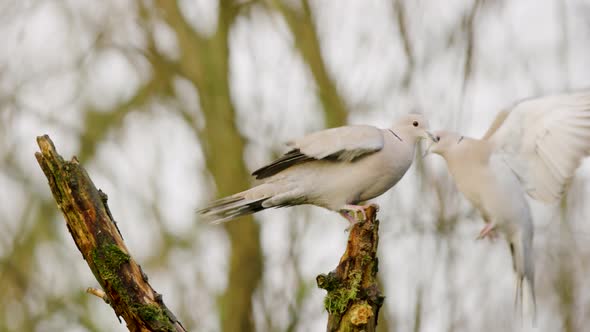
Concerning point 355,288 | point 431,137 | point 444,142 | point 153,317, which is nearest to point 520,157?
point 444,142

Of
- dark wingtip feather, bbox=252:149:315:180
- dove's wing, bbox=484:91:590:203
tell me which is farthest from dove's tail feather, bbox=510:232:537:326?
dark wingtip feather, bbox=252:149:315:180

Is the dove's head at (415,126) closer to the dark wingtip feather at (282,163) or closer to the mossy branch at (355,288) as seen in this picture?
the dark wingtip feather at (282,163)

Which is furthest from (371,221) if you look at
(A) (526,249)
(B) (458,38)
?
(B) (458,38)

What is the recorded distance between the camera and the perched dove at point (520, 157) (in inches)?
219

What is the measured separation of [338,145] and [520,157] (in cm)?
125

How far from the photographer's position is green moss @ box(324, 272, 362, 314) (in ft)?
14.9

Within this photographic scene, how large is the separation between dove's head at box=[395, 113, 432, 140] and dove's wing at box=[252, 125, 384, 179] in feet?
0.91

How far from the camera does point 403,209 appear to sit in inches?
311

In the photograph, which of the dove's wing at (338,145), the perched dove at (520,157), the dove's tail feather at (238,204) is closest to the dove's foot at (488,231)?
the perched dove at (520,157)

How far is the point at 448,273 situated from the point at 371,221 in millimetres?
2708

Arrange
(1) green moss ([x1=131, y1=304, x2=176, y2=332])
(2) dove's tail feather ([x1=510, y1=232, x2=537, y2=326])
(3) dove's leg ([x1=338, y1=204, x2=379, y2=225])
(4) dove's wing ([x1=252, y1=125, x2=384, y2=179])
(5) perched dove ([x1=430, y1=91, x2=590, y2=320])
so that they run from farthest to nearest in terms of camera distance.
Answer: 1. (2) dove's tail feather ([x1=510, y1=232, x2=537, y2=326])
2. (5) perched dove ([x1=430, y1=91, x2=590, y2=320])
3. (4) dove's wing ([x1=252, y1=125, x2=384, y2=179])
4. (3) dove's leg ([x1=338, y1=204, x2=379, y2=225])
5. (1) green moss ([x1=131, y1=304, x2=176, y2=332])

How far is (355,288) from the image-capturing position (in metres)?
4.57

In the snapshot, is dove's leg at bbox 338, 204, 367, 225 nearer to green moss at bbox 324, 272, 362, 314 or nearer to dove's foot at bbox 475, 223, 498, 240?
green moss at bbox 324, 272, 362, 314

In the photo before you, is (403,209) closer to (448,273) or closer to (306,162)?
(448,273)
